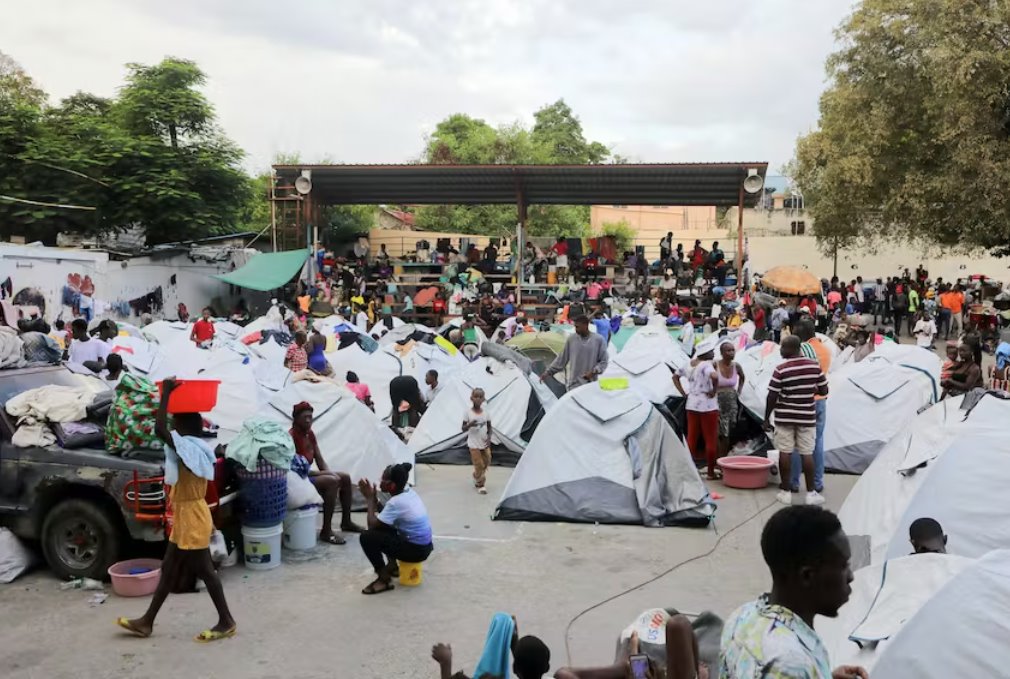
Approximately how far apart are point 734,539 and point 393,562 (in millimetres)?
2965

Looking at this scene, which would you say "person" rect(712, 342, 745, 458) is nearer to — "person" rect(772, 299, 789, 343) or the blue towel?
the blue towel

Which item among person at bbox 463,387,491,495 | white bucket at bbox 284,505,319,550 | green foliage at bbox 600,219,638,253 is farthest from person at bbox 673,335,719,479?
green foliage at bbox 600,219,638,253

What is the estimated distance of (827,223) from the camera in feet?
83.0

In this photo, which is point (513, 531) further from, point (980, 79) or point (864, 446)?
point (980, 79)

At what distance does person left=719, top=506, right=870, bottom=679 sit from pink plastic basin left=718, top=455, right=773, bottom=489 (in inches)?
277

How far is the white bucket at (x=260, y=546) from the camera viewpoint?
6.58m

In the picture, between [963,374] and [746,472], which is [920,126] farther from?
[746,472]

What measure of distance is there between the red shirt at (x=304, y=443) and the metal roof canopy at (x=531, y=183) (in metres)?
17.0

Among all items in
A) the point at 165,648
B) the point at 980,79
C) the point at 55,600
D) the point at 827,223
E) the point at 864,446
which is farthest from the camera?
the point at 827,223

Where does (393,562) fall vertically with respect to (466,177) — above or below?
below

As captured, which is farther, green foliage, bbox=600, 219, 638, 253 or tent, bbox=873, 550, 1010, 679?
green foliage, bbox=600, 219, 638, 253

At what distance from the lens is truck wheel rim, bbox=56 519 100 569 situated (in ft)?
20.5

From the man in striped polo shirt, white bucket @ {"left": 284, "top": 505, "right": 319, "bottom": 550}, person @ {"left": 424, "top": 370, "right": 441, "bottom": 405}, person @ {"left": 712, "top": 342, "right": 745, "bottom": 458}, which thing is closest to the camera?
white bucket @ {"left": 284, "top": 505, "right": 319, "bottom": 550}

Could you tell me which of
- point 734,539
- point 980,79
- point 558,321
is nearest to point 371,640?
point 734,539
